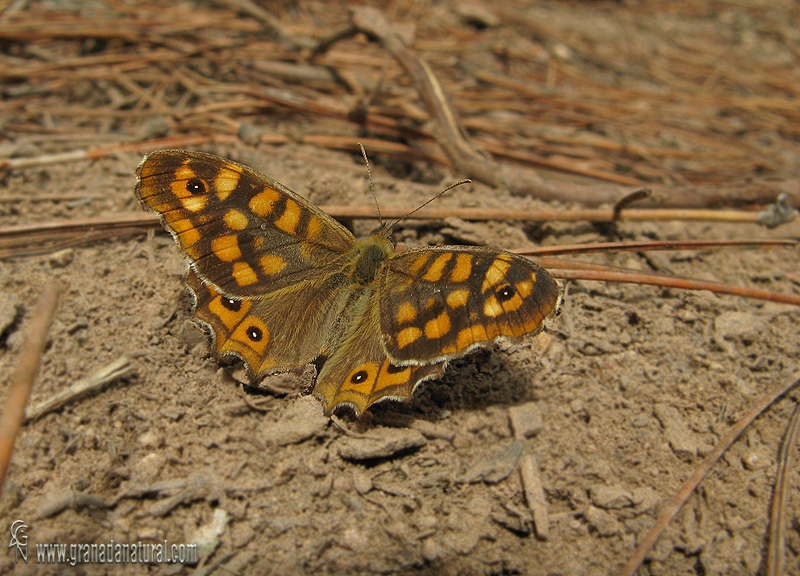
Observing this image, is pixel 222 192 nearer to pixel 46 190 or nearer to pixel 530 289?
pixel 530 289

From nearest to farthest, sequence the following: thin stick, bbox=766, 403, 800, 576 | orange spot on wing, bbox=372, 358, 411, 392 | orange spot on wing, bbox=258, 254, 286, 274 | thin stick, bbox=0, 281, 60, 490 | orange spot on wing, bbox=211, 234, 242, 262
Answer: thin stick, bbox=0, 281, 60, 490, thin stick, bbox=766, 403, 800, 576, orange spot on wing, bbox=372, 358, 411, 392, orange spot on wing, bbox=211, 234, 242, 262, orange spot on wing, bbox=258, 254, 286, 274

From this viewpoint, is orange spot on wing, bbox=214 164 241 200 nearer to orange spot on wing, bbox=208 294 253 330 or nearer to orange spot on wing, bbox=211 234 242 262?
orange spot on wing, bbox=211 234 242 262

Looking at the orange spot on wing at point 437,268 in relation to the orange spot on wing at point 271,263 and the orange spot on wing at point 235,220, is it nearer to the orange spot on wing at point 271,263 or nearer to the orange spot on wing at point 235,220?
the orange spot on wing at point 271,263

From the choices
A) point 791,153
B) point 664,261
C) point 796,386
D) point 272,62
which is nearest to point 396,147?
point 272,62

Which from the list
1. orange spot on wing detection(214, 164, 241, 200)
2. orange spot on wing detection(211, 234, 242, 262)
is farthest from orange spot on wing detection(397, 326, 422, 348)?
orange spot on wing detection(214, 164, 241, 200)

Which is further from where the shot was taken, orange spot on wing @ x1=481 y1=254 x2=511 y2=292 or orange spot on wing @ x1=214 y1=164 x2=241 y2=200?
orange spot on wing @ x1=214 y1=164 x2=241 y2=200

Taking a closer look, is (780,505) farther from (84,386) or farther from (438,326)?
(84,386)

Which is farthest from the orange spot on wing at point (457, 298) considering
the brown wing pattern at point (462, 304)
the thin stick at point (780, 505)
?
the thin stick at point (780, 505)
